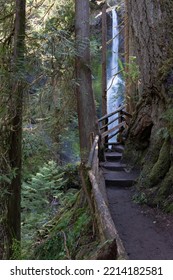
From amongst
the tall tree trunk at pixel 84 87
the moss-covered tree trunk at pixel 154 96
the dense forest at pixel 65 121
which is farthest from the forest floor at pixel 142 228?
the tall tree trunk at pixel 84 87

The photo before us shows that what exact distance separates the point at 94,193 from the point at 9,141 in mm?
2059

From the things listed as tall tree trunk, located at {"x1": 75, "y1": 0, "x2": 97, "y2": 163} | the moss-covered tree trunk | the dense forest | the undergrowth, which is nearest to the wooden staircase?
the dense forest

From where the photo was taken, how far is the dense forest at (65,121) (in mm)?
5633

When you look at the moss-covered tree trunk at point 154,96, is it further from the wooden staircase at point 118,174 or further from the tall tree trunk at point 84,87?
the tall tree trunk at point 84,87

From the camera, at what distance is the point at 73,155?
21.4 m

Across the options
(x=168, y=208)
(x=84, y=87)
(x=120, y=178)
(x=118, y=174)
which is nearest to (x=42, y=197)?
(x=118, y=174)

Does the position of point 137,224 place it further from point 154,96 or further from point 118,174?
point 154,96

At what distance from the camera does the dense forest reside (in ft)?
18.5

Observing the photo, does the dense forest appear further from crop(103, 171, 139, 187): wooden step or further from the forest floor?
crop(103, 171, 139, 187): wooden step

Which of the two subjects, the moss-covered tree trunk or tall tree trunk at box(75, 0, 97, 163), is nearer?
the moss-covered tree trunk

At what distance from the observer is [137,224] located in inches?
235

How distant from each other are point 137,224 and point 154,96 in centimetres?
414

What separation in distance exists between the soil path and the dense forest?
30cm
